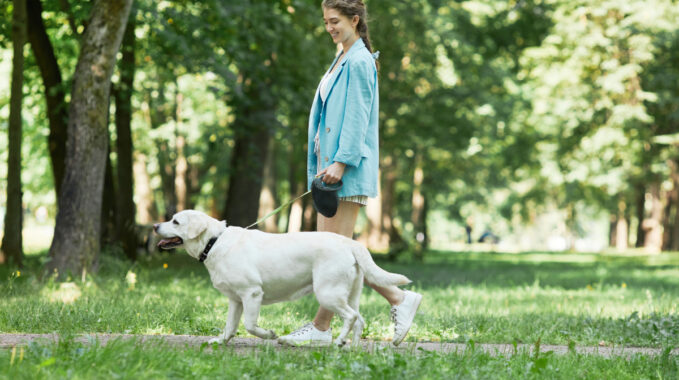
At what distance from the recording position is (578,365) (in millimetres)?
4895

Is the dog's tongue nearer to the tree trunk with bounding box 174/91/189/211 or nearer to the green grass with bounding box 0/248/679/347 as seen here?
the green grass with bounding box 0/248/679/347

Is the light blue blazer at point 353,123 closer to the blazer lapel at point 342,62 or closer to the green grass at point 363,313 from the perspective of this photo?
the blazer lapel at point 342,62

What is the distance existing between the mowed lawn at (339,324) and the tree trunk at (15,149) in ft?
2.08

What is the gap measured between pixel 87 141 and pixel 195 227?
5056mm

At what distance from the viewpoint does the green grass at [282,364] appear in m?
3.88

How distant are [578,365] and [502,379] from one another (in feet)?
2.85

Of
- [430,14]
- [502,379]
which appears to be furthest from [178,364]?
[430,14]

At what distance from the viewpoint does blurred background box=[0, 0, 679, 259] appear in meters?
14.7

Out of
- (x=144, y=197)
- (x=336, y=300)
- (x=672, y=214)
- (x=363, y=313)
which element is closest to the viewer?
(x=336, y=300)

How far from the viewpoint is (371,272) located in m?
5.04

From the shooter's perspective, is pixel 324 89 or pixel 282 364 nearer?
pixel 282 364

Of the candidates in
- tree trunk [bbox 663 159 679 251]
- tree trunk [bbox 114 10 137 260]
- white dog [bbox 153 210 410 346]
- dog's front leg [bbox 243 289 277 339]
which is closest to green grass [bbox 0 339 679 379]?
dog's front leg [bbox 243 289 277 339]

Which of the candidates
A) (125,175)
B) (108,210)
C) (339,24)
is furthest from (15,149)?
(339,24)

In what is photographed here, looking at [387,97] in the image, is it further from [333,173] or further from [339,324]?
[333,173]
